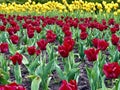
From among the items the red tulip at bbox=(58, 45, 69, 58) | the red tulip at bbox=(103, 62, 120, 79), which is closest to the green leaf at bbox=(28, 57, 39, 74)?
the red tulip at bbox=(58, 45, 69, 58)

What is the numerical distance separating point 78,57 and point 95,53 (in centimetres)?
185

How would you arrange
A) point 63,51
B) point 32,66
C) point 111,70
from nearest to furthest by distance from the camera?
point 111,70 → point 63,51 → point 32,66

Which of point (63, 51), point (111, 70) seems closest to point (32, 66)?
point (63, 51)

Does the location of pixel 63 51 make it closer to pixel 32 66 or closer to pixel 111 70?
pixel 32 66

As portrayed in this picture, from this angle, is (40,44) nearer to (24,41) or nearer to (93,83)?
(93,83)

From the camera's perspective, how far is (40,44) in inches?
163

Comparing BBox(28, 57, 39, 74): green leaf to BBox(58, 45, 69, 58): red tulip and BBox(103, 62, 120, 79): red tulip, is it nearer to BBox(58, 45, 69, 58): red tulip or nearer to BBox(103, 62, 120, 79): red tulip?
BBox(58, 45, 69, 58): red tulip

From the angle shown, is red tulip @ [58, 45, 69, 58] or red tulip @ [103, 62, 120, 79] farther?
red tulip @ [58, 45, 69, 58]

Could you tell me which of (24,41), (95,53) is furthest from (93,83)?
(24,41)

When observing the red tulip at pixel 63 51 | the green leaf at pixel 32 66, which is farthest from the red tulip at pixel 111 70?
the green leaf at pixel 32 66

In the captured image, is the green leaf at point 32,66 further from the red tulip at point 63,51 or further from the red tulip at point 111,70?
the red tulip at point 111,70

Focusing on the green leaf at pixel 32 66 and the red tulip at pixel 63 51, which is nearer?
the red tulip at pixel 63 51

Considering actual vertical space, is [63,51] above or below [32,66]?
above

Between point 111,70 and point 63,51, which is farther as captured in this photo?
point 63,51
